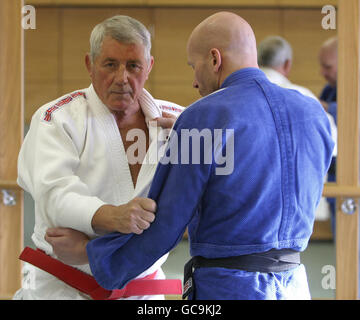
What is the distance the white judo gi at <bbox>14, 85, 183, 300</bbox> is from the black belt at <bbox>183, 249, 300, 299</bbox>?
170 millimetres

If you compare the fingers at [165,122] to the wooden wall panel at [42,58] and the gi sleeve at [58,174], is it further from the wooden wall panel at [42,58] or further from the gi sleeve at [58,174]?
the wooden wall panel at [42,58]

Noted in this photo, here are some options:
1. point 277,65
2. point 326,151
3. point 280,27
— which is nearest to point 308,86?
point 280,27

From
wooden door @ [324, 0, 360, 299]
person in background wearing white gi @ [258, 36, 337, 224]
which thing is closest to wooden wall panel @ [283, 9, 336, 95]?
person in background wearing white gi @ [258, 36, 337, 224]

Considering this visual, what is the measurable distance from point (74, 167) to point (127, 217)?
0.18 meters

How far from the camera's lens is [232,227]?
109 cm

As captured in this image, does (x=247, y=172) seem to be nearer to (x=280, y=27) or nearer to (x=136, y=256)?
(x=136, y=256)

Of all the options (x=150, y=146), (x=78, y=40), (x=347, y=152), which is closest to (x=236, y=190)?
(x=150, y=146)

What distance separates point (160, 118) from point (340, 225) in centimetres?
77

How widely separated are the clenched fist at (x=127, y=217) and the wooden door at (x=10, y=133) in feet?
1.95

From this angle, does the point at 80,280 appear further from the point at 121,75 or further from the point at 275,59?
the point at 275,59

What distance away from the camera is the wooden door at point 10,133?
162 cm

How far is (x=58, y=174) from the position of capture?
116cm

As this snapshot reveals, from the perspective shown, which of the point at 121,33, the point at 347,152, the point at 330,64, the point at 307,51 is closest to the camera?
the point at 121,33

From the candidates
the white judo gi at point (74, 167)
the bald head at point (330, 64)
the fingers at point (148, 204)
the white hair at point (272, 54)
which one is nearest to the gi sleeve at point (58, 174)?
the white judo gi at point (74, 167)
